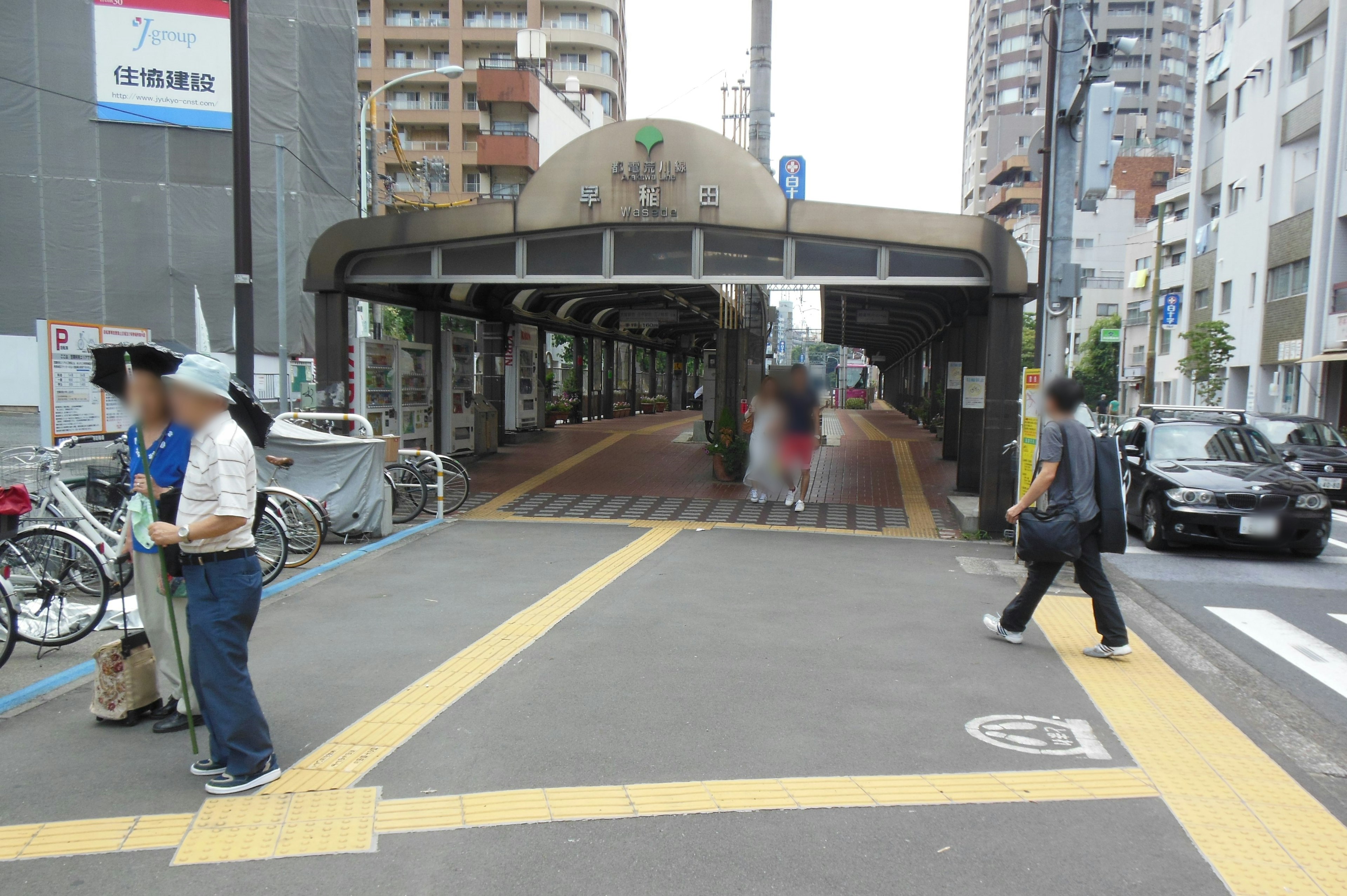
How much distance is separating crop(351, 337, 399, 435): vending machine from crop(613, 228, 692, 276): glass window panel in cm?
392

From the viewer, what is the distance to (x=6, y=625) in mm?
A: 5137

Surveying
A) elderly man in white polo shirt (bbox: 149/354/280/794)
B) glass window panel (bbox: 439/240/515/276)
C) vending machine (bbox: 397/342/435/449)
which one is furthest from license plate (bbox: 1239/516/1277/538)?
vending machine (bbox: 397/342/435/449)

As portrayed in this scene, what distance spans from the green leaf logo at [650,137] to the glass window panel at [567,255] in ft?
4.57

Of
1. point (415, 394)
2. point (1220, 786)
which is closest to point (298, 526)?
point (415, 394)

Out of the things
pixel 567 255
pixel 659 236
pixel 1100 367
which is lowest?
pixel 1100 367

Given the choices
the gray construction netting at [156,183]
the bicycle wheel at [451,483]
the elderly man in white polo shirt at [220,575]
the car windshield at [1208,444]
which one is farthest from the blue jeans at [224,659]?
the gray construction netting at [156,183]

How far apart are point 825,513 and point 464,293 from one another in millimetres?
8166

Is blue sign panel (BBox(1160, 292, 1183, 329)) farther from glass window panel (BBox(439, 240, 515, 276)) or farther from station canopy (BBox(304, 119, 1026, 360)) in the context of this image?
glass window panel (BBox(439, 240, 515, 276))

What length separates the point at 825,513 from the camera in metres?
12.6

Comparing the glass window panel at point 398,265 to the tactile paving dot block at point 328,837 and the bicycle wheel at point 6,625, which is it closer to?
the bicycle wheel at point 6,625

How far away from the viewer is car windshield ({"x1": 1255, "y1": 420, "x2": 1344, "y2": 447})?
16.1 m

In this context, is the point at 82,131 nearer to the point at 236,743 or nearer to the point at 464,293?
the point at 464,293

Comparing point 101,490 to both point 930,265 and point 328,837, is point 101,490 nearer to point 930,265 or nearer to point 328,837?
point 328,837

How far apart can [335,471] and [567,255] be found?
4.54 m
